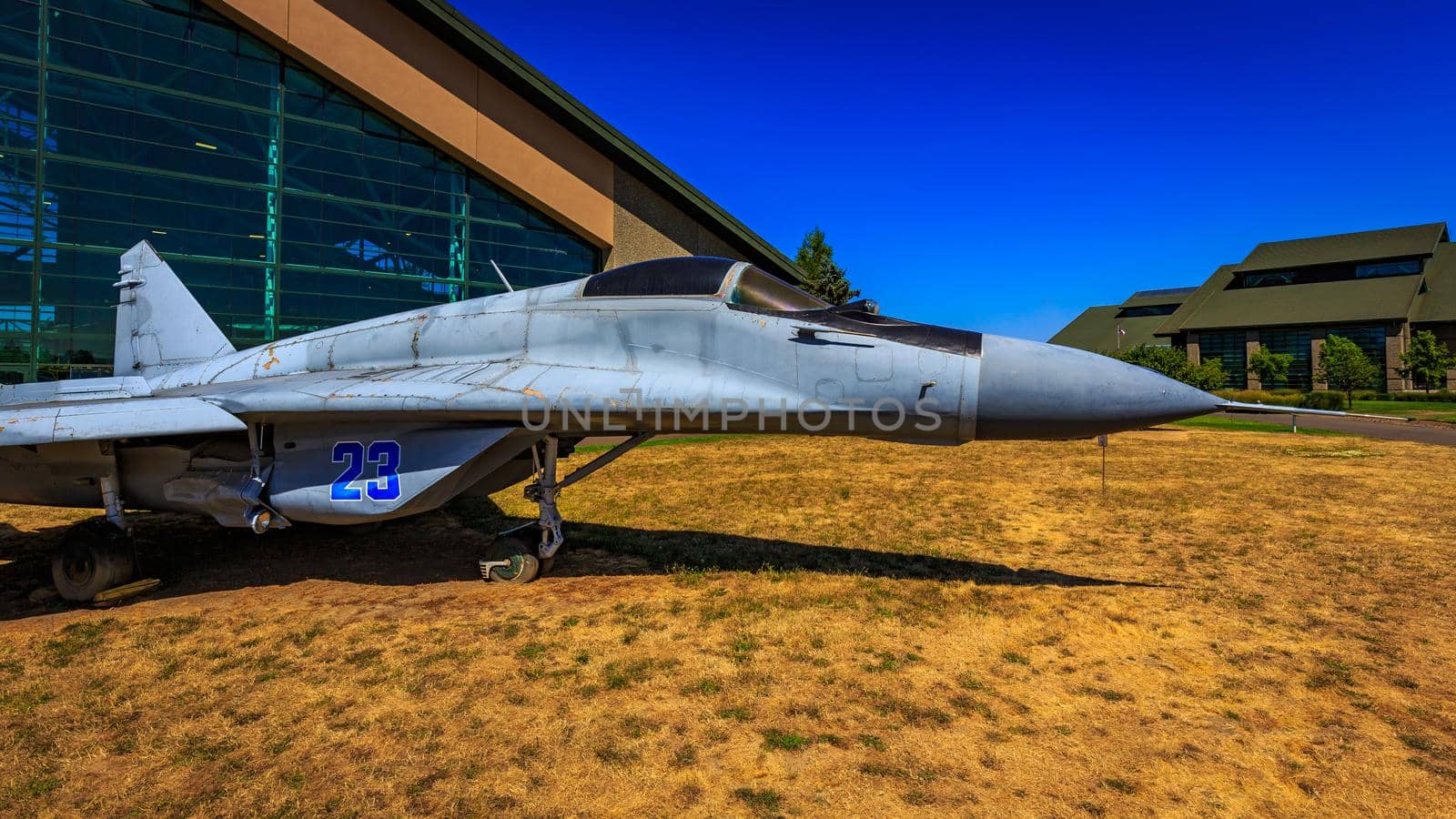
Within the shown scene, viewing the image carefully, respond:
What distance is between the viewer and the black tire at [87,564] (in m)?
5.53

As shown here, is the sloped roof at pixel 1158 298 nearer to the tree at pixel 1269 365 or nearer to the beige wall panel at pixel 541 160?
the tree at pixel 1269 365

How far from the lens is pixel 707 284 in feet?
18.3

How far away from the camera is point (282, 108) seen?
20.6 metres

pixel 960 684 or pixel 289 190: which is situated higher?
pixel 289 190

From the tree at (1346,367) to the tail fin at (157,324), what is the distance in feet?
178

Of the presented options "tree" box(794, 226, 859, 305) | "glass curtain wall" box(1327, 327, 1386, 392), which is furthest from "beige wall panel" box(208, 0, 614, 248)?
"glass curtain wall" box(1327, 327, 1386, 392)

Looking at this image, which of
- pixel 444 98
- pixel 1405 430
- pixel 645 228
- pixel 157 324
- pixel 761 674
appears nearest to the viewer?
pixel 761 674

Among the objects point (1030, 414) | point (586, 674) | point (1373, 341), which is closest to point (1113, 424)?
point (1030, 414)

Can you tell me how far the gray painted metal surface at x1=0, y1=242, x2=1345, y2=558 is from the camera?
15.6ft

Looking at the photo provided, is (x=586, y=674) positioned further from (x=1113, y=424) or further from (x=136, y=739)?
(x=1113, y=424)

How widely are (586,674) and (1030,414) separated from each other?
3613 millimetres

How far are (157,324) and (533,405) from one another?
694 cm

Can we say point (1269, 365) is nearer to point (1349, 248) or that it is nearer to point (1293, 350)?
point (1293, 350)

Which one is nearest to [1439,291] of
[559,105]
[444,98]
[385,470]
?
[559,105]
